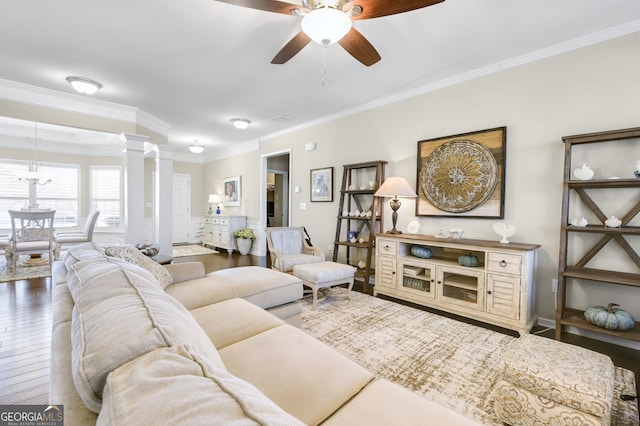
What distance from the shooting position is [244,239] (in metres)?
6.52

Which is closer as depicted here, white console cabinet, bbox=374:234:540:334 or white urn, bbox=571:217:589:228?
white urn, bbox=571:217:589:228

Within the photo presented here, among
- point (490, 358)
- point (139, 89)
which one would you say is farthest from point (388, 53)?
point (139, 89)

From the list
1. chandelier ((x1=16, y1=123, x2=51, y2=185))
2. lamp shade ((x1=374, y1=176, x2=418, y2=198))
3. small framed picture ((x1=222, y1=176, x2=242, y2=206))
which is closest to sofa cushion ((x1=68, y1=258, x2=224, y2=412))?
lamp shade ((x1=374, y1=176, x2=418, y2=198))

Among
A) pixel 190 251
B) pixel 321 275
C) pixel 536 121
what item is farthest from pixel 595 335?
pixel 190 251

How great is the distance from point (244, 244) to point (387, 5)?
5667 millimetres

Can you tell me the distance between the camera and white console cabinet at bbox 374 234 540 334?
2520mm

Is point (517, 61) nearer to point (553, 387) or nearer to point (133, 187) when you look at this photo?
point (553, 387)

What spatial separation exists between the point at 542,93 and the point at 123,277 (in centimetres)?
372

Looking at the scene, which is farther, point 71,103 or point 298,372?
point 71,103

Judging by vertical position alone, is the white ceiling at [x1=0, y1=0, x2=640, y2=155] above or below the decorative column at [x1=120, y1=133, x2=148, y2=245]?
above

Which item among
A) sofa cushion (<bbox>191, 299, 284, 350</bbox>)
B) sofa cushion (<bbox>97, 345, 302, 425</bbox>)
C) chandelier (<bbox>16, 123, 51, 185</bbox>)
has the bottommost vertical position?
sofa cushion (<bbox>191, 299, 284, 350</bbox>)

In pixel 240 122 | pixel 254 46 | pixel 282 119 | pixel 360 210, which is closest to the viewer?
pixel 254 46

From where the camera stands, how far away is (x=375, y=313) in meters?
3.00

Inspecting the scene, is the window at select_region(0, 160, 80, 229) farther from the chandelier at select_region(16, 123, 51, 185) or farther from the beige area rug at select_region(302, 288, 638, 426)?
the beige area rug at select_region(302, 288, 638, 426)
